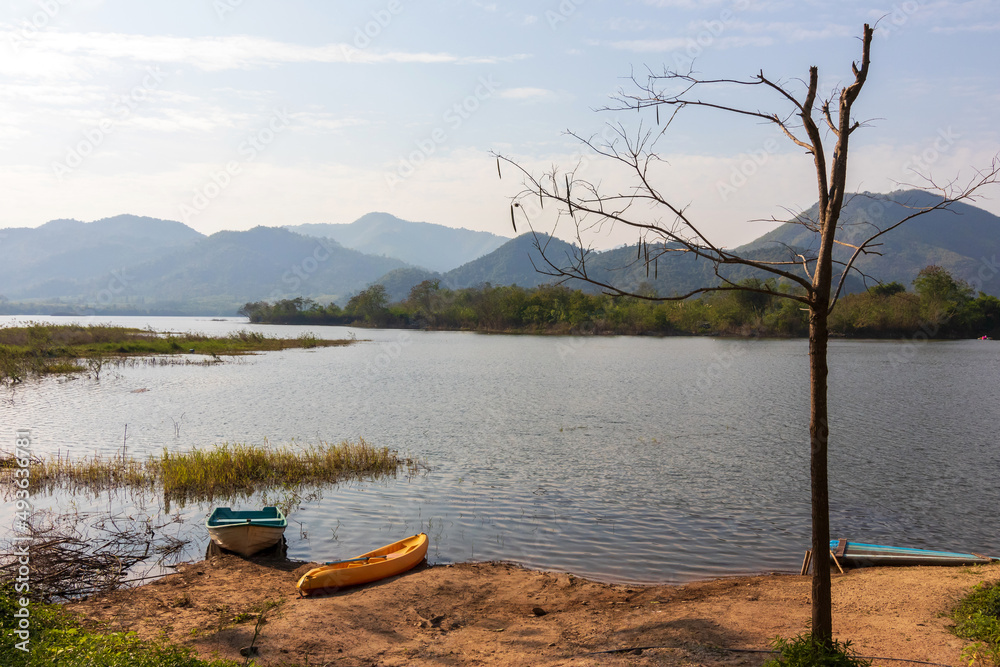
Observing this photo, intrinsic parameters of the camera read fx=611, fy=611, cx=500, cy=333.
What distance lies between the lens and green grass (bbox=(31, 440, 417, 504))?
1639 centimetres

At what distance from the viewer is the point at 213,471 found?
1681cm

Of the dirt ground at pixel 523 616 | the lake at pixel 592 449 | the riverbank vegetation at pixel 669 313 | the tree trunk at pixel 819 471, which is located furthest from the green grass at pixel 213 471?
the riverbank vegetation at pixel 669 313

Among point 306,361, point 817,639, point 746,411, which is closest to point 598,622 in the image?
point 817,639

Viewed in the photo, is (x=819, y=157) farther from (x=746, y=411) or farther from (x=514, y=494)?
(x=746, y=411)

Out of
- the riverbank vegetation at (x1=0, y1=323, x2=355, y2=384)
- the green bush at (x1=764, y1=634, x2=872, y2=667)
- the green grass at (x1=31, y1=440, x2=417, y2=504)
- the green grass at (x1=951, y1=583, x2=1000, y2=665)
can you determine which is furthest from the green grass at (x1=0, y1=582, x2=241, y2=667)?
the riverbank vegetation at (x1=0, y1=323, x2=355, y2=384)

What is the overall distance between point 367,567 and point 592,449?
1272 cm

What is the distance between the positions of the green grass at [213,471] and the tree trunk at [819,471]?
1403 cm

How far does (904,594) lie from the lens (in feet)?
27.5

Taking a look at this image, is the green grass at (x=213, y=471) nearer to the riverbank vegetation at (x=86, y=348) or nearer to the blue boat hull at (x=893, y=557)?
the blue boat hull at (x=893, y=557)

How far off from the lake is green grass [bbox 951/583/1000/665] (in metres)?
4.28

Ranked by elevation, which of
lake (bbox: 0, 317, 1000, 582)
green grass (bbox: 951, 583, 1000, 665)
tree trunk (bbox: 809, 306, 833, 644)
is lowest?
lake (bbox: 0, 317, 1000, 582)

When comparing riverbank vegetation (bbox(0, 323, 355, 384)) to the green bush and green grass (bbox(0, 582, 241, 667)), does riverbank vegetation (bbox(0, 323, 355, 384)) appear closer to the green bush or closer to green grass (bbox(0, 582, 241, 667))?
green grass (bbox(0, 582, 241, 667))

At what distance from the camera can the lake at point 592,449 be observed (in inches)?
511

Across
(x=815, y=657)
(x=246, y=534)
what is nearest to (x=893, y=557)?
(x=815, y=657)
